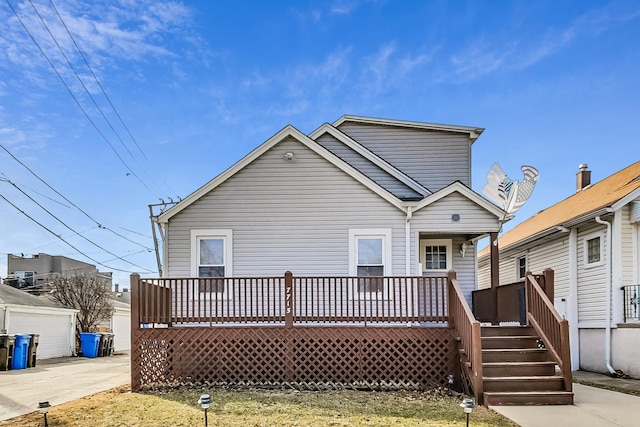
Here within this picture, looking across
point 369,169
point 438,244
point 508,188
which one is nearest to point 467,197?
point 508,188

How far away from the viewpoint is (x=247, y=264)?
12.0 m

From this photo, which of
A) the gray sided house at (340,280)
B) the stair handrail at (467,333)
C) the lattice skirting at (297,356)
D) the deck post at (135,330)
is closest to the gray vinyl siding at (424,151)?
the gray sided house at (340,280)

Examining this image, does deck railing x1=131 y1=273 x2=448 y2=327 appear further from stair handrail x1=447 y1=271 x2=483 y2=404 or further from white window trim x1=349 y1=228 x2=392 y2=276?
white window trim x1=349 y1=228 x2=392 y2=276

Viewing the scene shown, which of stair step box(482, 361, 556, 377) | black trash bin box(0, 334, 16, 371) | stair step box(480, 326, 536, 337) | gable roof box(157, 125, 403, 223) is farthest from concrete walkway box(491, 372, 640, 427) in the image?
black trash bin box(0, 334, 16, 371)

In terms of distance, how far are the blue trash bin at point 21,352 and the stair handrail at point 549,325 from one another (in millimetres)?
15665

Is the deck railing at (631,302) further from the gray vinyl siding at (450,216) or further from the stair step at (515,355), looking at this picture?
the stair step at (515,355)

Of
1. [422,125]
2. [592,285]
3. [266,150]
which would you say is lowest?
[592,285]

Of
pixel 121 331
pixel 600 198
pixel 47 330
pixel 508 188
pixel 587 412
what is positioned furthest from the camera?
pixel 121 331

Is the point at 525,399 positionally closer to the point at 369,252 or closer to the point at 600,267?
the point at 369,252

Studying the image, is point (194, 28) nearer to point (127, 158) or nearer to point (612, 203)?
point (127, 158)

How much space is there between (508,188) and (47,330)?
64.0 feet

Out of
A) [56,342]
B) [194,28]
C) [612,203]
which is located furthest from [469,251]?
[56,342]

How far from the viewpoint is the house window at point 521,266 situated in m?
18.0

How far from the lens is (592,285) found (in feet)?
43.9
